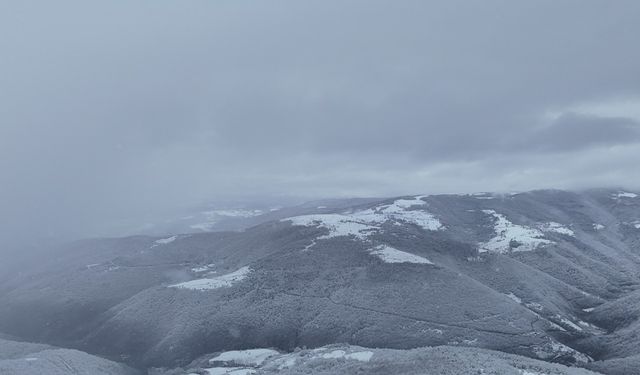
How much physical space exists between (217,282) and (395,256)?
55.3 m

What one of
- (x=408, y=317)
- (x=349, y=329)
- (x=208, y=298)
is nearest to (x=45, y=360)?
(x=208, y=298)

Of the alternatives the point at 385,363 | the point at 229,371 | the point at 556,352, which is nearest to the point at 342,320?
the point at 229,371

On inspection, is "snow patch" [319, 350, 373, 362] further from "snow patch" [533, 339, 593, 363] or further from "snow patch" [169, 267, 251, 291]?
"snow patch" [169, 267, 251, 291]

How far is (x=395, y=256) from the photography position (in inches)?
6885

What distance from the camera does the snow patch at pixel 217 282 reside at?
169712mm

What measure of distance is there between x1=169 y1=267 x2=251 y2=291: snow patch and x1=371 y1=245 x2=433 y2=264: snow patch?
138 ft

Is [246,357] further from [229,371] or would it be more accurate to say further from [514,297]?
[514,297]

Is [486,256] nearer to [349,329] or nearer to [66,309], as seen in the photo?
[349,329]

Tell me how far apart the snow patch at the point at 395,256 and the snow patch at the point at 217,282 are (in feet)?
138

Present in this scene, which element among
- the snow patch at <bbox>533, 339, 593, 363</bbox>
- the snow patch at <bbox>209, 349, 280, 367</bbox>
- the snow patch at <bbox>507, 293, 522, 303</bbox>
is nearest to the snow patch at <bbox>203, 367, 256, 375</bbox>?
the snow patch at <bbox>209, 349, 280, 367</bbox>

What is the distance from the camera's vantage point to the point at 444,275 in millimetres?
159500

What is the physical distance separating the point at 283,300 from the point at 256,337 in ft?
61.0

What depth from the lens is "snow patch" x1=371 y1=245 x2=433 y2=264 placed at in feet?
558

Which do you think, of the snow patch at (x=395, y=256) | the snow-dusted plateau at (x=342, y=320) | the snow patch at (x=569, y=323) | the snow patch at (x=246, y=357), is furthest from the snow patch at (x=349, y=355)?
the snow patch at (x=569, y=323)
